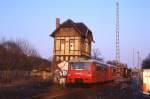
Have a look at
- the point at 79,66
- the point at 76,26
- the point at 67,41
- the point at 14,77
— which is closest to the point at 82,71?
the point at 79,66

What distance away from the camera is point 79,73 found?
40.0 meters

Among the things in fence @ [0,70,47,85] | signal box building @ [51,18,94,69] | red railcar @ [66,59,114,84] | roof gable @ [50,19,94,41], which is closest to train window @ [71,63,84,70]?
red railcar @ [66,59,114,84]

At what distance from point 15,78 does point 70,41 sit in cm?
2403

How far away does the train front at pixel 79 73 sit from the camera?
39.8 meters

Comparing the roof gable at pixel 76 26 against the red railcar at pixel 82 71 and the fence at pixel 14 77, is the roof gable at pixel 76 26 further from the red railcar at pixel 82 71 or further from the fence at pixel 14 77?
the red railcar at pixel 82 71

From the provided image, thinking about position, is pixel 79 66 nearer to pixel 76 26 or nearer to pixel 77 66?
pixel 77 66

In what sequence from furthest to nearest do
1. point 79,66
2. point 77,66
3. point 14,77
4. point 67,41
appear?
1. point 67,41
2. point 14,77
3. point 77,66
4. point 79,66

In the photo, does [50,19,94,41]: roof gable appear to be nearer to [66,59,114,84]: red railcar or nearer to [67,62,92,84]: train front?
[66,59,114,84]: red railcar

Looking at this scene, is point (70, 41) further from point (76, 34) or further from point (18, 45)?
point (18, 45)

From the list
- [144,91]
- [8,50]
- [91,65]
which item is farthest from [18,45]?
[144,91]

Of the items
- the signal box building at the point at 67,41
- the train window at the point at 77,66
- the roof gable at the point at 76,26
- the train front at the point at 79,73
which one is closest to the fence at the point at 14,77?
the train front at the point at 79,73

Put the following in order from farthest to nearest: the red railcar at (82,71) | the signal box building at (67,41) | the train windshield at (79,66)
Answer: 1. the signal box building at (67,41)
2. the train windshield at (79,66)
3. the red railcar at (82,71)

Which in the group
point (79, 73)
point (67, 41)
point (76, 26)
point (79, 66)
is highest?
point (76, 26)

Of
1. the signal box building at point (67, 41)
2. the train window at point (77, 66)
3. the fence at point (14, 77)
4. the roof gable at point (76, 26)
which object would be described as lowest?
the fence at point (14, 77)
